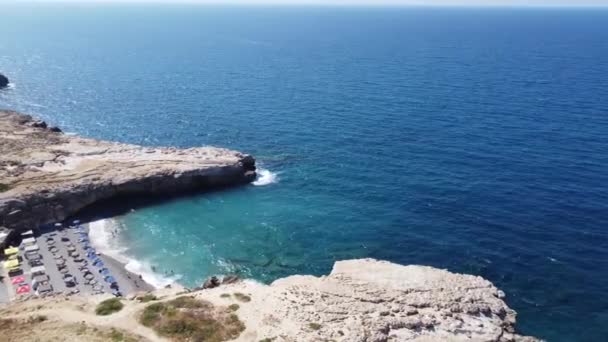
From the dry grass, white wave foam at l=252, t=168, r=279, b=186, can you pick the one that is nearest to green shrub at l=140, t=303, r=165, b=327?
the dry grass

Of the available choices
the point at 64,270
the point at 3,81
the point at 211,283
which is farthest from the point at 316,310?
the point at 3,81

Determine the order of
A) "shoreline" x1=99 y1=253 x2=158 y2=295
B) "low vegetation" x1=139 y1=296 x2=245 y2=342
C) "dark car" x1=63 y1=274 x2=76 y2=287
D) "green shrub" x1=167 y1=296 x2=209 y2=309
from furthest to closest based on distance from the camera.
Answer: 1. "dark car" x1=63 y1=274 x2=76 y2=287
2. "shoreline" x1=99 y1=253 x2=158 y2=295
3. "green shrub" x1=167 y1=296 x2=209 y2=309
4. "low vegetation" x1=139 y1=296 x2=245 y2=342

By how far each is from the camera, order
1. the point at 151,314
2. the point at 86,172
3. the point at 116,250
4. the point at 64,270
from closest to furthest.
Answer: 1. the point at 151,314
2. the point at 64,270
3. the point at 116,250
4. the point at 86,172

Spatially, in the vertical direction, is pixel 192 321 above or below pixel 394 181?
below

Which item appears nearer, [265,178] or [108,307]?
[108,307]

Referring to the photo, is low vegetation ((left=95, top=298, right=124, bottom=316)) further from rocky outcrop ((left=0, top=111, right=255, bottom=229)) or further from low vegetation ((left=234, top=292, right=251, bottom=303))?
rocky outcrop ((left=0, top=111, right=255, bottom=229))

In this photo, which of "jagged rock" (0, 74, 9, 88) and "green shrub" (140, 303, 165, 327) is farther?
"jagged rock" (0, 74, 9, 88)

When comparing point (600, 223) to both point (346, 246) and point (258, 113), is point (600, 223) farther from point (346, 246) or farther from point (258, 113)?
point (258, 113)

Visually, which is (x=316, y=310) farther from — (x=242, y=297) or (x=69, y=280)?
(x=69, y=280)

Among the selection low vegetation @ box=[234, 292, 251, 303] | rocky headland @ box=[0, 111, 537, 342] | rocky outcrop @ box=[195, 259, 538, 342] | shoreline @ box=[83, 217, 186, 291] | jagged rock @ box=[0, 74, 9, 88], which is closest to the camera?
rocky headland @ box=[0, 111, 537, 342]
